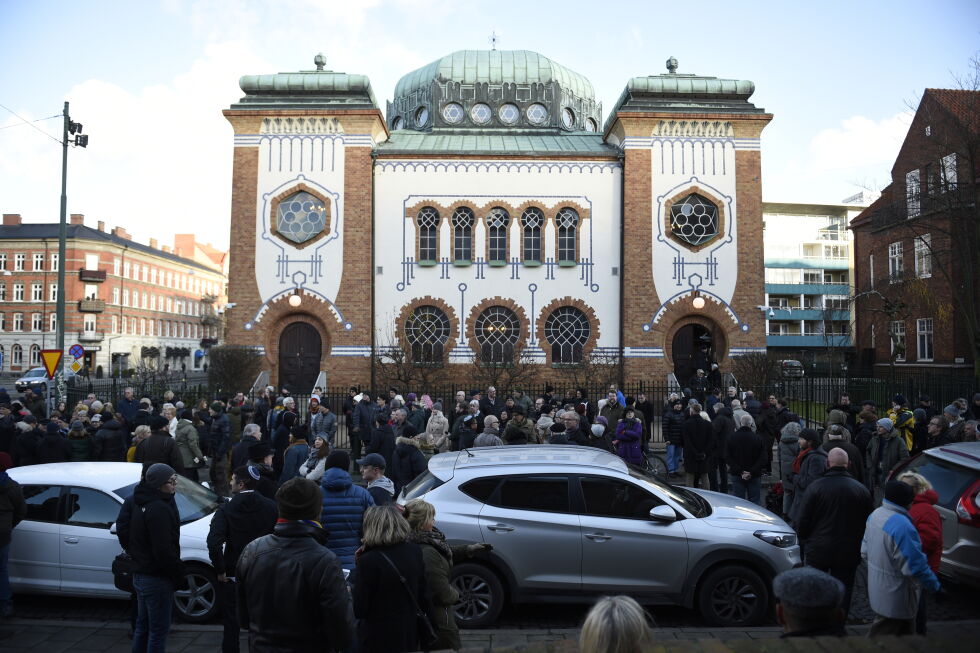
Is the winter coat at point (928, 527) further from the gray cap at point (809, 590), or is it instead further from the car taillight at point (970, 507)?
the gray cap at point (809, 590)

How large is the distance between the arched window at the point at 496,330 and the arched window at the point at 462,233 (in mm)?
2195

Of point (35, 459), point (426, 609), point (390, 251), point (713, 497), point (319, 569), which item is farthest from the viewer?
point (390, 251)

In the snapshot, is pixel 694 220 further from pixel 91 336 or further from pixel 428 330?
pixel 91 336

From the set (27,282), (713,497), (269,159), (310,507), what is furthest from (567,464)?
(27,282)

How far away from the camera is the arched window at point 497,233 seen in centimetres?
2491

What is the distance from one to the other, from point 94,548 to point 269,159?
64.8ft

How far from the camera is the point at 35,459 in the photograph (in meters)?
10.2

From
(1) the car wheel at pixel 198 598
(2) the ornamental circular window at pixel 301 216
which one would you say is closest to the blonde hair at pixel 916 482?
(1) the car wheel at pixel 198 598

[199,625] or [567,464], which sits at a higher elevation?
[567,464]

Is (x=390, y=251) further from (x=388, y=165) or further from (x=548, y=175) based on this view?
(x=548, y=175)

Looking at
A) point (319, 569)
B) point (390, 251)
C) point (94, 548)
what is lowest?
point (94, 548)

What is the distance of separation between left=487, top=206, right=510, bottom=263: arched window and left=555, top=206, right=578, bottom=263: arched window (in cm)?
192

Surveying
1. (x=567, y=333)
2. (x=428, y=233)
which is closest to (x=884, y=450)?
(x=567, y=333)

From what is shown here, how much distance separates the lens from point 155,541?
512 cm
